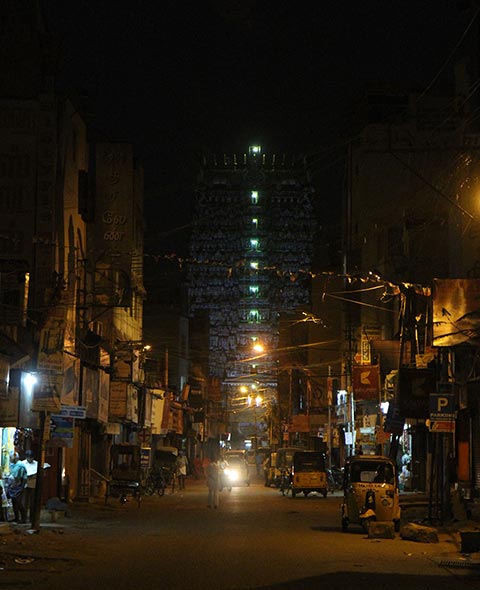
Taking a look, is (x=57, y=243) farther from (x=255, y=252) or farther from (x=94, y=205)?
(x=255, y=252)

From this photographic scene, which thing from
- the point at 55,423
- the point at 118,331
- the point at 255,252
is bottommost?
the point at 55,423

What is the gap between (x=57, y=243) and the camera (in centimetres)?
3416

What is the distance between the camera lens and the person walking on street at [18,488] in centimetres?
2509

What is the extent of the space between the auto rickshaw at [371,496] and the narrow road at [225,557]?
538 millimetres

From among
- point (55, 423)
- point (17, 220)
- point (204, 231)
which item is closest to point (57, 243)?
point (17, 220)

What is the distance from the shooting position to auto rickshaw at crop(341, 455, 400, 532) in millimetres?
25734

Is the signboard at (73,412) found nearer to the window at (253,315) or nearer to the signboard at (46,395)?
the signboard at (46,395)

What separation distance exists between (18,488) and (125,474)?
16.7 m

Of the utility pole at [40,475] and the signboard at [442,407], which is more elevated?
the signboard at [442,407]

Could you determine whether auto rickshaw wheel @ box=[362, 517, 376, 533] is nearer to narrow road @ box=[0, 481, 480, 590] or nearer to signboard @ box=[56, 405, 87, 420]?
narrow road @ box=[0, 481, 480, 590]

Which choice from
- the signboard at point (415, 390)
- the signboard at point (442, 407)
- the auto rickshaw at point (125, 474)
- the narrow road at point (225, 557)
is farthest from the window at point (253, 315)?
the signboard at point (442, 407)

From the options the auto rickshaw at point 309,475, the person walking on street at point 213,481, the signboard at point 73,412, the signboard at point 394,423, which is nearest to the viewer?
the signboard at point 73,412

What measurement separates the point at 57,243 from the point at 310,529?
1384 centimetres

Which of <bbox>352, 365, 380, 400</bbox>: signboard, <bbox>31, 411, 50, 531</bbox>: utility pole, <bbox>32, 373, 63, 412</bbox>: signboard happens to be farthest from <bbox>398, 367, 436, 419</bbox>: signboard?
<bbox>352, 365, 380, 400</bbox>: signboard
